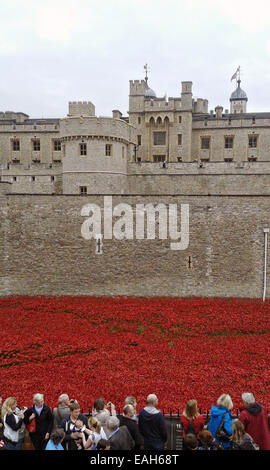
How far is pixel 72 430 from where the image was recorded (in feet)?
23.1

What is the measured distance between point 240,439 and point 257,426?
808 mm

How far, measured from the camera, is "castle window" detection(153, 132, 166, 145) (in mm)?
40094

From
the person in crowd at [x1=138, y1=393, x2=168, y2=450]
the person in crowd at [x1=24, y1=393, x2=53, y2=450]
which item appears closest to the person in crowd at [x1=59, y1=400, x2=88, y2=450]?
the person in crowd at [x1=24, y1=393, x2=53, y2=450]

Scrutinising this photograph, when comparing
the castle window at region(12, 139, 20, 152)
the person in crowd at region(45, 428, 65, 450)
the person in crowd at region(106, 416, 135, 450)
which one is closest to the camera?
the person in crowd at region(106, 416, 135, 450)

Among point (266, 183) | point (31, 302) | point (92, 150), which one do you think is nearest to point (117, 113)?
point (92, 150)

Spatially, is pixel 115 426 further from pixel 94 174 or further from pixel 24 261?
pixel 94 174

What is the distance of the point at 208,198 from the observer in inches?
853

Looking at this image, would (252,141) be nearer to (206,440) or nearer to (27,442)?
(206,440)

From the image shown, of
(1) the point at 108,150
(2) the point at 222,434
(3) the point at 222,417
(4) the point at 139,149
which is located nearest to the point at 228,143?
(4) the point at 139,149

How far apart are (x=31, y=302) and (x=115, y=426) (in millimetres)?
14803

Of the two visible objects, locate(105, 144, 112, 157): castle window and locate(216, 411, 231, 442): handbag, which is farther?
locate(105, 144, 112, 157): castle window

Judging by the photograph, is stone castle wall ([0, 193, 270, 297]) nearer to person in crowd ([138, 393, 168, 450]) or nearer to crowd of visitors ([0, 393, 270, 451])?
crowd of visitors ([0, 393, 270, 451])

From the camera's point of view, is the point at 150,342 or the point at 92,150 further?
the point at 92,150

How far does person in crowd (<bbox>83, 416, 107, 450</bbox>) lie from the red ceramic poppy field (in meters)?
3.83
